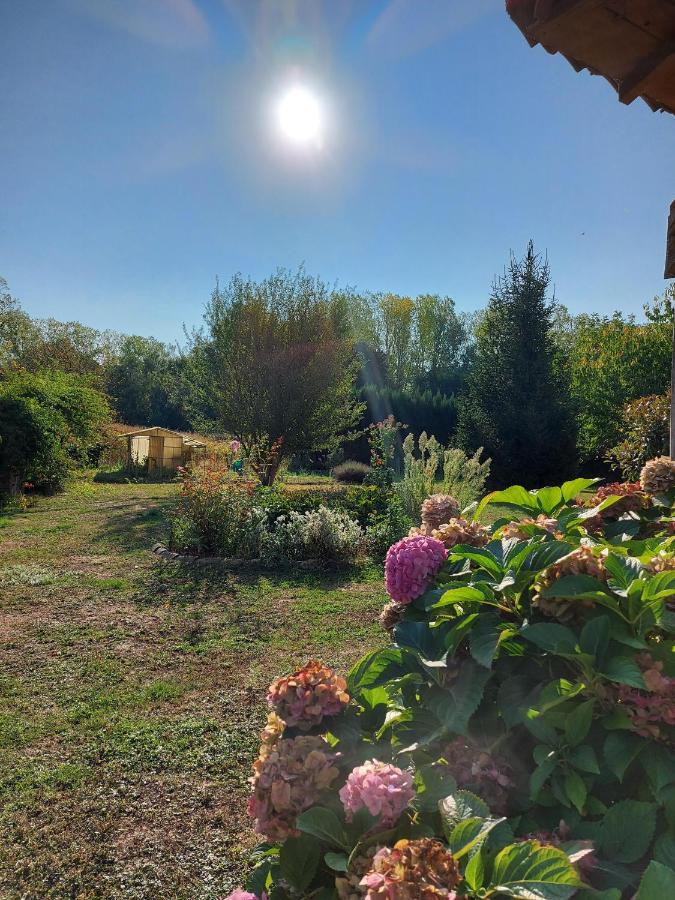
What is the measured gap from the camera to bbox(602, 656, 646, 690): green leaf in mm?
685

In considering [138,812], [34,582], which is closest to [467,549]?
[138,812]

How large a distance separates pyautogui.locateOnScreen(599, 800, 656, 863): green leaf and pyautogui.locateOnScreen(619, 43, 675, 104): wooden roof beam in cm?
120

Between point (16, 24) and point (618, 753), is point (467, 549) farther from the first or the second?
point (16, 24)

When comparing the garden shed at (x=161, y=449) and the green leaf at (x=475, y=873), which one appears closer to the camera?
the green leaf at (x=475, y=873)

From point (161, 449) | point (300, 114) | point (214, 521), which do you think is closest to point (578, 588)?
point (300, 114)

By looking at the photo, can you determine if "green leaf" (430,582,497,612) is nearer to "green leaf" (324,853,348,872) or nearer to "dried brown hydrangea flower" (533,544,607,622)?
"dried brown hydrangea flower" (533,544,607,622)

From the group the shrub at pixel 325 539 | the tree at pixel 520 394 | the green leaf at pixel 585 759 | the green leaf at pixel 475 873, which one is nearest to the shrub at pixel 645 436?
the tree at pixel 520 394

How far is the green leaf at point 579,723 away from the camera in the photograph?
73 cm

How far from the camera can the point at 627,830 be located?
2.20ft

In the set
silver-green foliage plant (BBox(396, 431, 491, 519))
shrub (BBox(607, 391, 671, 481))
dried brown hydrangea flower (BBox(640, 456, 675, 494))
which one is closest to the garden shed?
silver-green foliage plant (BBox(396, 431, 491, 519))

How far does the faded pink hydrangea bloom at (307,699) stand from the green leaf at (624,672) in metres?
0.41

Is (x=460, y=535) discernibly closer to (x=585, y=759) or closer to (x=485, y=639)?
(x=485, y=639)

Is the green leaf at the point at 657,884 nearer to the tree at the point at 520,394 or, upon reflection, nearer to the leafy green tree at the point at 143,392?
the tree at the point at 520,394

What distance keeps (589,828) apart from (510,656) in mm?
247
